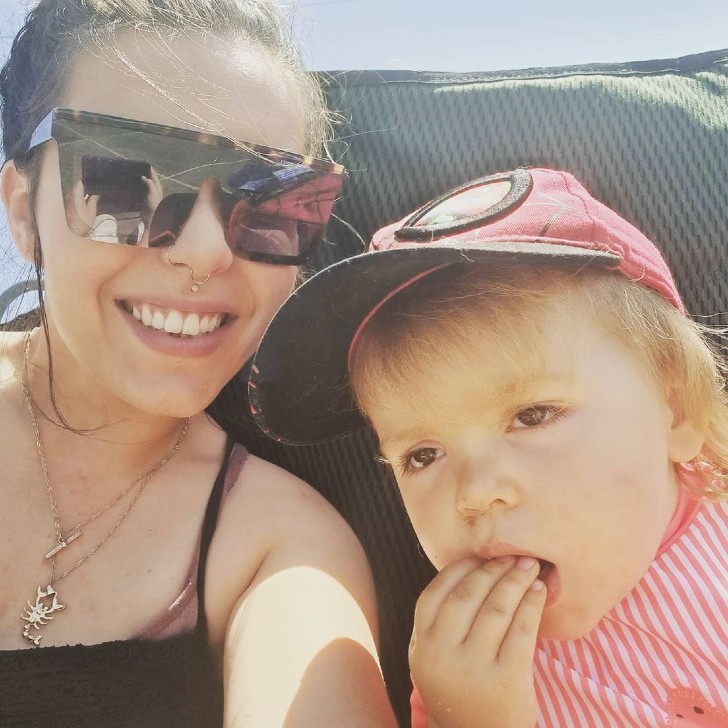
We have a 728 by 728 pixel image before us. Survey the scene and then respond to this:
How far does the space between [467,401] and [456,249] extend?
197 mm

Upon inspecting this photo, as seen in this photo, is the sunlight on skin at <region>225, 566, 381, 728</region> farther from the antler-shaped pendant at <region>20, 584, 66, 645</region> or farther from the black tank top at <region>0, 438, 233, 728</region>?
the antler-shaped pendant at <region>20, 584, 66, 645</region>

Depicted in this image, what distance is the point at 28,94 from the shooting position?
1248 mm

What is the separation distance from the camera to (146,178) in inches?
41.9

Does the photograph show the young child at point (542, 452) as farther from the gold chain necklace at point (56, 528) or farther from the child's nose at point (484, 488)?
the gold chain necklace at point (56, 528)

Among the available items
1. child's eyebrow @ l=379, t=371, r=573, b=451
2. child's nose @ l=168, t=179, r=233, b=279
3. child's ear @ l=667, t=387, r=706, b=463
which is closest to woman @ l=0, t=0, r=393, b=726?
child's nose @ l=168, t=179, r=233, b=279

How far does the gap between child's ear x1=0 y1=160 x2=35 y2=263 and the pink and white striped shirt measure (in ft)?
Result: 3.18

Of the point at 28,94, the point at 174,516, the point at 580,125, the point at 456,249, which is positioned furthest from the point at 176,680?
the point at 580,125

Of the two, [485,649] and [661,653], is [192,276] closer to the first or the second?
[485,649]

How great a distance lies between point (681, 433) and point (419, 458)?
35cm

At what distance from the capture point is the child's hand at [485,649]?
842mm

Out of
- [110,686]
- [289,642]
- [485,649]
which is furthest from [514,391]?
[110,686]

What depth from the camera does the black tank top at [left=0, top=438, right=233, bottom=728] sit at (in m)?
1.03

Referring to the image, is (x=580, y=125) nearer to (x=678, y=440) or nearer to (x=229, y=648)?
(x=678, y=440)

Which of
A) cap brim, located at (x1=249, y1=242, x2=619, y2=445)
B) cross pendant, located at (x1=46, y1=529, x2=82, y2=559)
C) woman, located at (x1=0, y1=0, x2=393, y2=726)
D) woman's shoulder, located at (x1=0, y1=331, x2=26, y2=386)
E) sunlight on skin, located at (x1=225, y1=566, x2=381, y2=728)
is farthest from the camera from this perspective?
woman's shoulder, located at (x1=0, y1=331, x2=26, y2=386)
